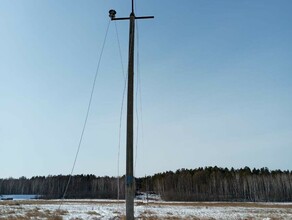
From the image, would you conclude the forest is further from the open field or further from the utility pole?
the utility pole

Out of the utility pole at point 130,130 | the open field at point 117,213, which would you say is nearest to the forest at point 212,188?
the open field at point 117,213

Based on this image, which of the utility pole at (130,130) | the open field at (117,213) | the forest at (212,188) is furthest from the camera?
the forest at (212,188)

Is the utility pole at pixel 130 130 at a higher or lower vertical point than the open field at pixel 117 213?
higher

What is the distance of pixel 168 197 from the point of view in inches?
3145

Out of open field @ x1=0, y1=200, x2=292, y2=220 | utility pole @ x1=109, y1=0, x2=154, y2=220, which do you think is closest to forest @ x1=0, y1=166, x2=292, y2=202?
open field @ x1=0, y1=200, x2=292, y2=220

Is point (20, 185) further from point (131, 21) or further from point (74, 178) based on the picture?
point (131, 21)

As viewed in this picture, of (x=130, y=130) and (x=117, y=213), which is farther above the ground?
(x=130, y=130)

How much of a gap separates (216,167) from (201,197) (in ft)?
115

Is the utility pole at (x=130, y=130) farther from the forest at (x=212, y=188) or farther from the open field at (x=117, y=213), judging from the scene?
the forest at (x=212, y=188)

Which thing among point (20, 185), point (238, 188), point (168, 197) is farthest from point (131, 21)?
point (20, 185)

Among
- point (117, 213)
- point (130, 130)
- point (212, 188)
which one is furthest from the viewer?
point (212, 188)

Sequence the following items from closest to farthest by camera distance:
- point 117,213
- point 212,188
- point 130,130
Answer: point 130,130 → point 117,213 → point 212,188

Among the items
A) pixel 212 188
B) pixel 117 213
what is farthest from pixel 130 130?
pixel 212 188

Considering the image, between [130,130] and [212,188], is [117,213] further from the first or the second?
[212,188]
